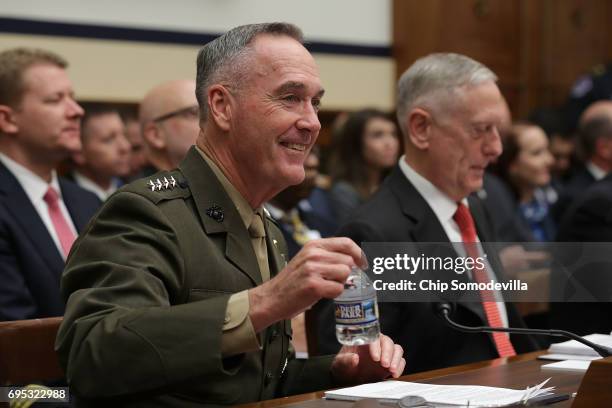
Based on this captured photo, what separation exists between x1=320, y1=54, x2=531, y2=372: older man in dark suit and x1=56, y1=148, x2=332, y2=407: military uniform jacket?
2.62ft

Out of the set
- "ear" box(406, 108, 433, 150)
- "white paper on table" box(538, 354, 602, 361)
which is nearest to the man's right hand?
"white paper on table" box(538, 354, 602, 361)

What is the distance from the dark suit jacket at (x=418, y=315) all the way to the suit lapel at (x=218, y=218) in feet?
2.46

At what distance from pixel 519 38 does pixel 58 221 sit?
6.42 metres

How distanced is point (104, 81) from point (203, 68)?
445cm

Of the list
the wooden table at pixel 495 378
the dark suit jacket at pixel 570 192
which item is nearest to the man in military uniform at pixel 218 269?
the wooden table at pixel 495 378

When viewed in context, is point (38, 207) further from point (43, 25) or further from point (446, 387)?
point (43, 25)

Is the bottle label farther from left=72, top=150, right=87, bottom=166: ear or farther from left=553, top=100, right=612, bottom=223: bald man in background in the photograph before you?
left=553, top=100, right=612, bottom=223: bald man in background

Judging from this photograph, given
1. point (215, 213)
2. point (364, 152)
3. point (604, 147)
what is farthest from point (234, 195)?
point (604, 147)

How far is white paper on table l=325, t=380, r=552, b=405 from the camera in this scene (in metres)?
1.82

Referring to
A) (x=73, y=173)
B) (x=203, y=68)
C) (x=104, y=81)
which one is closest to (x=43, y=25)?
(x=104, y=81)

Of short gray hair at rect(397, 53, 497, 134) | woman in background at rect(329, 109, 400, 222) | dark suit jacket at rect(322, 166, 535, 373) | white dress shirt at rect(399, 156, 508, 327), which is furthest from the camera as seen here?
woman in background at rect(329, 109, 400, 222)

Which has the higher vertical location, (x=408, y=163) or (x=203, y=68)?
(x=203, y=68)

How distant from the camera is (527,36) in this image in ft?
30.4

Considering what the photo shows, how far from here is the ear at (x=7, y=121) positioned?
12.9 feet
